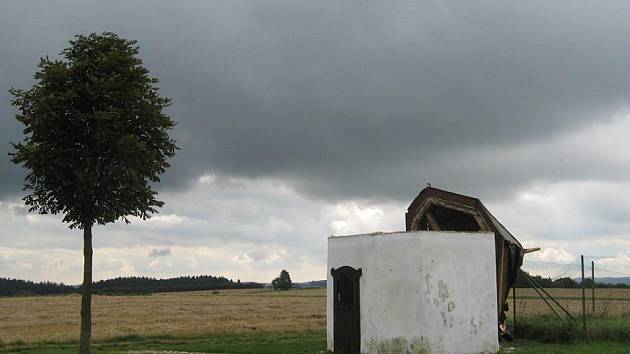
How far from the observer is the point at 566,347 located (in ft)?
60.2

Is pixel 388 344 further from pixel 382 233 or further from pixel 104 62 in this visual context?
pixel 104 62

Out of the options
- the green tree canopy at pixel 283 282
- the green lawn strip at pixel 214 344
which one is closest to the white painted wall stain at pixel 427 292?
the green lawn strip at pixel 214 344

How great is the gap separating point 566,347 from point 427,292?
5.02 meters

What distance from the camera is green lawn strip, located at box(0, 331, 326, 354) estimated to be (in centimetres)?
2119

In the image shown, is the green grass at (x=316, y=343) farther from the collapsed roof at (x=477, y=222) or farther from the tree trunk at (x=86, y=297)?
the tree trunk at (x=86, y=297)

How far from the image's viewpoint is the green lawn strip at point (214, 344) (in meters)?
21.2

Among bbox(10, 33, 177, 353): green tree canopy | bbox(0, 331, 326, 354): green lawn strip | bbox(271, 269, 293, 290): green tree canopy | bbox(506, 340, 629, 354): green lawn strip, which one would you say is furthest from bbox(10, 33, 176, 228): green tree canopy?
bbox(271, 269, 293, 290): green tree canopy

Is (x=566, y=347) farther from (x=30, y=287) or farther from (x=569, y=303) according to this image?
(x=30, y=287)

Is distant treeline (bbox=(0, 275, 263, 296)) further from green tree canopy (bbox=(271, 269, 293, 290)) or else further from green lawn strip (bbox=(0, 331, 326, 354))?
green lawn strip (bbox=(0, 331, 326, 354))

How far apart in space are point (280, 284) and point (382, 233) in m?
117

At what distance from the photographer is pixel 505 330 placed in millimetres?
20562

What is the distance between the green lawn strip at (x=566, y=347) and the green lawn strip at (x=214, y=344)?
6085 mm

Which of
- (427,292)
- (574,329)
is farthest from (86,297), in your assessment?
(574,329)

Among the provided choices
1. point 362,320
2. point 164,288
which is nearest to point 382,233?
point 362,320
